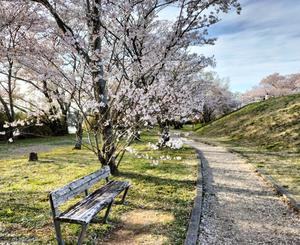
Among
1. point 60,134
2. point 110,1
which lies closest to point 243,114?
point 60,134

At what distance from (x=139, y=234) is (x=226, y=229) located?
55.5 inches

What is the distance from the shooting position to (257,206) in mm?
6547

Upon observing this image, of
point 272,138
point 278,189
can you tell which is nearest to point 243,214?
point 278,189

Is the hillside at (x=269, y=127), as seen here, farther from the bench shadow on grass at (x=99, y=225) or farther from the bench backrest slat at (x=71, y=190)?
the bench backrest slat at (x=71, y=190)

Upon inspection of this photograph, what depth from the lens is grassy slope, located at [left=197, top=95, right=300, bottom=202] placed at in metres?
9.75

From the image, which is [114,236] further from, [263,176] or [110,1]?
[110,1]

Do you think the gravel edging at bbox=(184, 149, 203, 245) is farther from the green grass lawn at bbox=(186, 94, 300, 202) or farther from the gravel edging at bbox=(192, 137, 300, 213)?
the green grass lawn at bbox=(186, 94, 300, 202)

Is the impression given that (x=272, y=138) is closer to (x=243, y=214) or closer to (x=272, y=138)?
(x=272, y=138)

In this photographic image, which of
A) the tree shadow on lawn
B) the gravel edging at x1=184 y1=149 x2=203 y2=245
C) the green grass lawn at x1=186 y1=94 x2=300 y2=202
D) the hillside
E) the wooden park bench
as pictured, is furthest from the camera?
the hillside

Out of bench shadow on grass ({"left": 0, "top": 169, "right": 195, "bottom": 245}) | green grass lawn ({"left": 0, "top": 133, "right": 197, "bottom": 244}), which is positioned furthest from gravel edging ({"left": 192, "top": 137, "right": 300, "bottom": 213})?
bench shadow on grass ({"left": 0, "top": 169, "right": 195, "bottom": 245})

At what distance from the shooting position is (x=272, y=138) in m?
17.2

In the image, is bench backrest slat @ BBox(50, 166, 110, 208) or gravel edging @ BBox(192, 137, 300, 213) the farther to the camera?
gravel edging @ BBox(192, 137, 300, 213)

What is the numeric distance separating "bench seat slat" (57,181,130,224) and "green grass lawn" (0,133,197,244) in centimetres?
Result: 47

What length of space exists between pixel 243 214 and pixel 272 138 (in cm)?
1208
